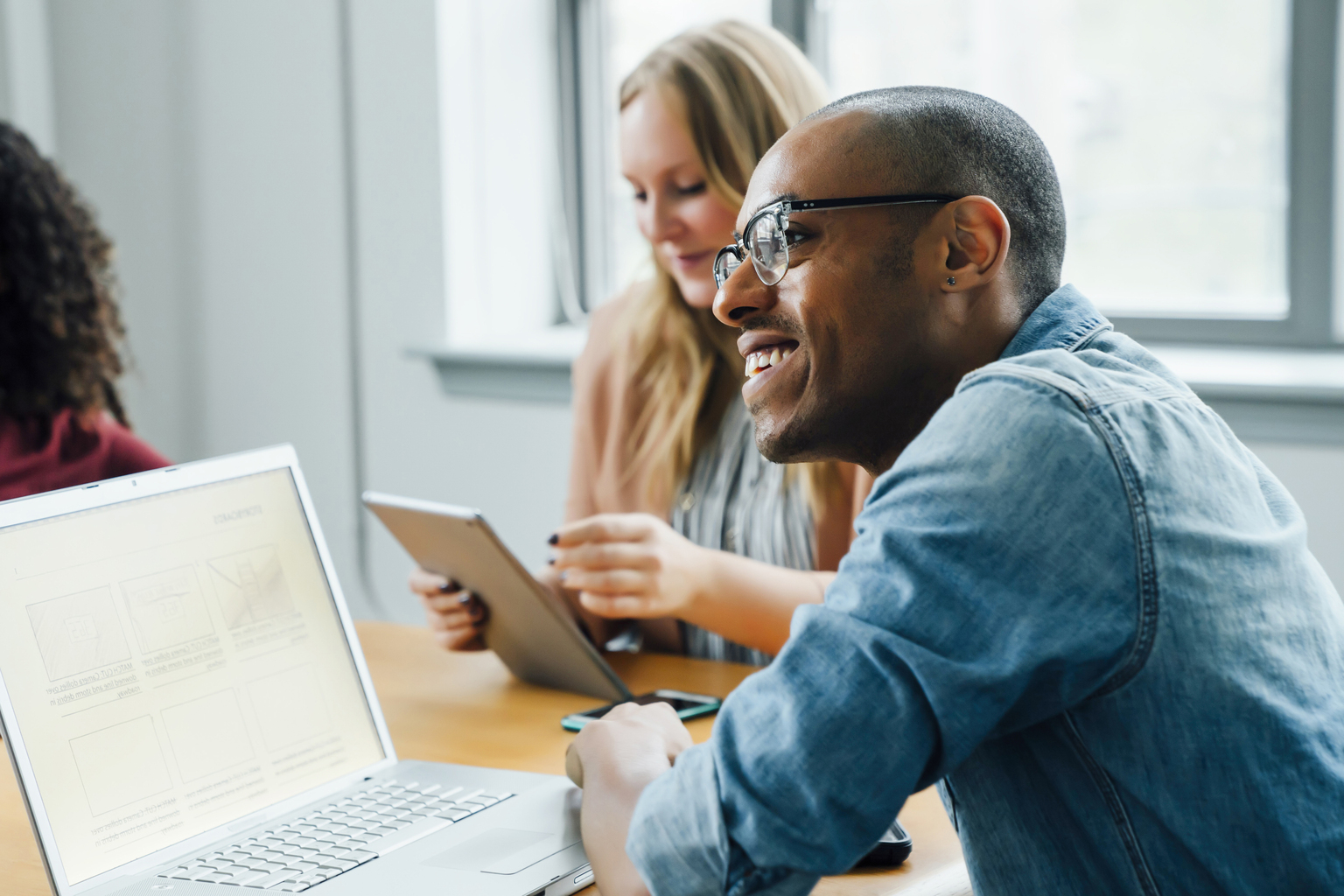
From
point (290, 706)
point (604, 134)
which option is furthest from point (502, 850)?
point (604, 134)

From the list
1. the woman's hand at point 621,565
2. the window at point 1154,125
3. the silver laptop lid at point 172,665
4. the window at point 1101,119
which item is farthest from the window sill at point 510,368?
the silver laptop lid at point 172,665

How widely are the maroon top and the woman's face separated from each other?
785 mm

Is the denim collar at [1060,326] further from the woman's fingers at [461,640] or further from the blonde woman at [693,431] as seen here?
the woman's fingers at [461,640]

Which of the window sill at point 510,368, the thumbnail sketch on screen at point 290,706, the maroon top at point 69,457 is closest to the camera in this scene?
the thumbnail sketch on screen at point 290,706

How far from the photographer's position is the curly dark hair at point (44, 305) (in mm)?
1829

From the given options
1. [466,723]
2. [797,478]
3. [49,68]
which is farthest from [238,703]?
[49,68]

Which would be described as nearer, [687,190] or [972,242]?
[972,242]

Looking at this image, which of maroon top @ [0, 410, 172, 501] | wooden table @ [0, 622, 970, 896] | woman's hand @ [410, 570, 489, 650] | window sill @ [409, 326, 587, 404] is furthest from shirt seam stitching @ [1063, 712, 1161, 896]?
window sill @ [409, 326, 587, 404]

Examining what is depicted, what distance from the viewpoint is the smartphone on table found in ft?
3.88

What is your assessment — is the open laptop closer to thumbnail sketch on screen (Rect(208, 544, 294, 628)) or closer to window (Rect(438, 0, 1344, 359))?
thumbnail sketch on screen (Rect(208, 544, 294, 628))

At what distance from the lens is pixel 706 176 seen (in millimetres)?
1514

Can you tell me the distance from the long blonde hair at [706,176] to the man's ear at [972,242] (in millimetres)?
706

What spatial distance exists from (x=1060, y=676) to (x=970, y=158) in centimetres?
32

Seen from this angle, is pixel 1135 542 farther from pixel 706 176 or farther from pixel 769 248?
pixel 706 176
